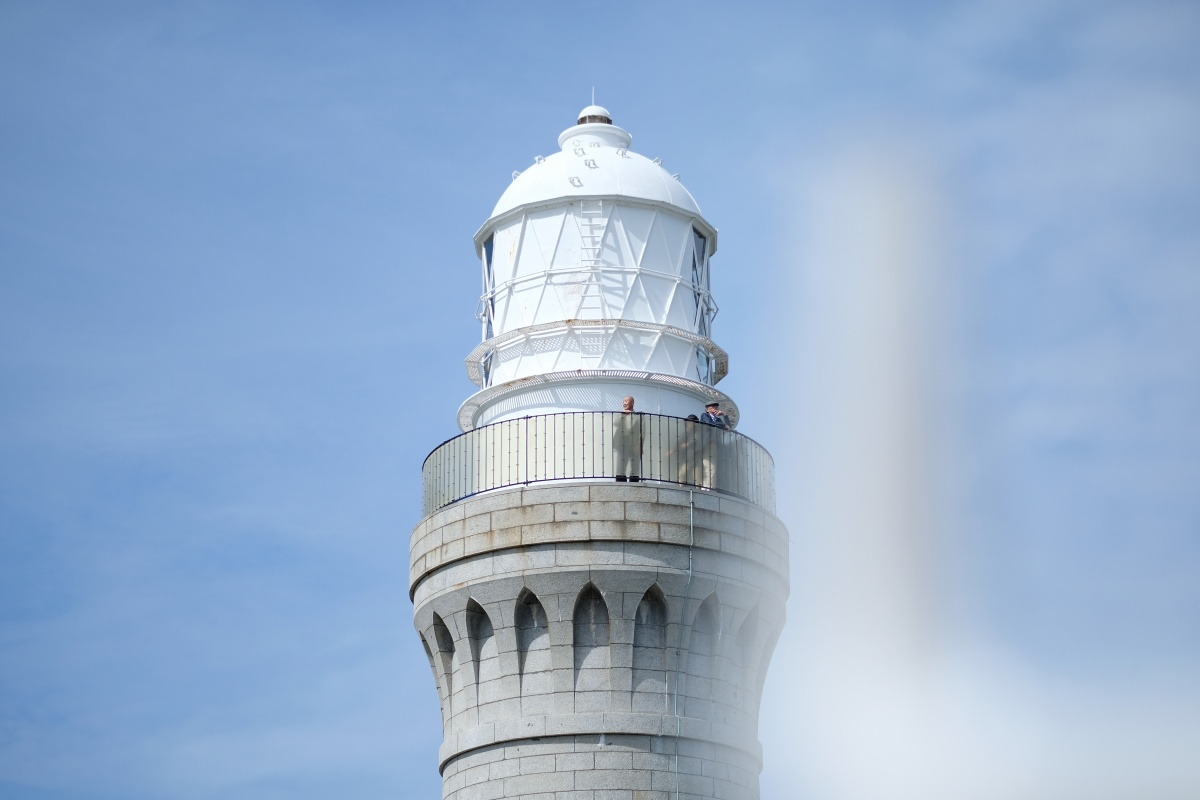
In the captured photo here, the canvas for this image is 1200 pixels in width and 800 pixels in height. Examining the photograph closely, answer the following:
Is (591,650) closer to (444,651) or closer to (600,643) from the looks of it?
(600,643)

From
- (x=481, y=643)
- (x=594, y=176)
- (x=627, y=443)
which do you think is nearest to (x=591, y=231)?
(x=594, y=176)

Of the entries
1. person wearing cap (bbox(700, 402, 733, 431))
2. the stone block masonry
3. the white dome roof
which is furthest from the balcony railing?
the white dome roof

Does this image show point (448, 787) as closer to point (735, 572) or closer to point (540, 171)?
point (735, 572)

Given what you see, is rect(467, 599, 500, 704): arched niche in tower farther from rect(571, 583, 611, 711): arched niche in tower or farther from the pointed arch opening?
rect(571, 583, 611, 711): arched niche in tower

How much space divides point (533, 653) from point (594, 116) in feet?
44.1

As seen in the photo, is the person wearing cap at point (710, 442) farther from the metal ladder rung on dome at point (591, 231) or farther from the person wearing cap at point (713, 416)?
the metal ladder rung on dome at point (591, 231)

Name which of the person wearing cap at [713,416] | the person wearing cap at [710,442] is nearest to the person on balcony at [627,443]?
the person wearing cap at [710,442]

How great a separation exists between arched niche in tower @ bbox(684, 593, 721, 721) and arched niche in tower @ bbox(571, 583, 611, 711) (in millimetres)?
1848

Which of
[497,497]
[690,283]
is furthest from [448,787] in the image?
[690,283]

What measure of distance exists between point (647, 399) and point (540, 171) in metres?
6.35

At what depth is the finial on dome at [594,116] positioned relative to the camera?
169 feet

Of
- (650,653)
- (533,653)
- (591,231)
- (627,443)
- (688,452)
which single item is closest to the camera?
(650,653)

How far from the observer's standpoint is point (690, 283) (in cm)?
4972

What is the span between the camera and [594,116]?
169ft
